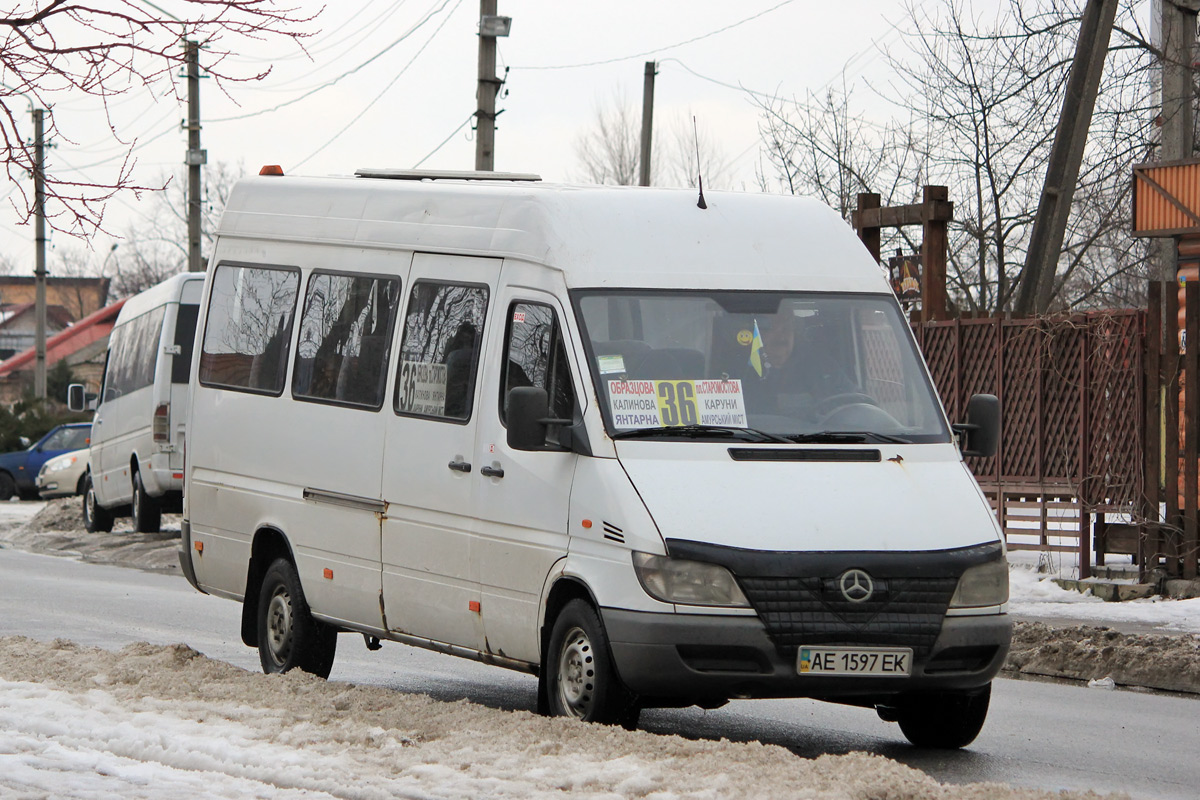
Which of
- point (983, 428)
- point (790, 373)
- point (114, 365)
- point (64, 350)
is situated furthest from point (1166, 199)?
point (64, 350)

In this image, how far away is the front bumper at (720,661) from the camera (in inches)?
272

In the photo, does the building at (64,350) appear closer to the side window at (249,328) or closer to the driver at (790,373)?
the side window at (249,328)

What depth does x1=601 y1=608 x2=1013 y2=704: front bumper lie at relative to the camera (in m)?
6.91

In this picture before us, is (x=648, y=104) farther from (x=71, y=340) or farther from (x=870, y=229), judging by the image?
(x=71, y=340)

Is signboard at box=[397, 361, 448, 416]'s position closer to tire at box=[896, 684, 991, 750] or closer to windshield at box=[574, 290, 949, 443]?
windshield at box=[574, 290, 949, 443]

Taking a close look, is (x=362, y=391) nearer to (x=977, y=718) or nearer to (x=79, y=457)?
(x=977, y=718)

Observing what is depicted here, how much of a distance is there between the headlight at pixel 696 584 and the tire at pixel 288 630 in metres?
3.10

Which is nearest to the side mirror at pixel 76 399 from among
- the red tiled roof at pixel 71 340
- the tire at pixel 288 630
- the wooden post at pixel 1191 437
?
the tire at pixel 288 630

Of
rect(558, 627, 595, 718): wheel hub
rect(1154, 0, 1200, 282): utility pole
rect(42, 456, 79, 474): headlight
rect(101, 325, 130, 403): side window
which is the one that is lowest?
rect(558, 627, 595, 718): wheel hub

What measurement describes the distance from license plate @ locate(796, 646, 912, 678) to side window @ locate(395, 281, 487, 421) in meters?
2.12

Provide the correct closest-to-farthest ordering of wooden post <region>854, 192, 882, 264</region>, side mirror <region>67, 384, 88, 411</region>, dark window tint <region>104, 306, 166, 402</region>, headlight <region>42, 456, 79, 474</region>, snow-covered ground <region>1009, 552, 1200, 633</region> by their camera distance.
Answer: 1. snow-covered ground <region>1009, 552, 1200, 633</region>
2. wooden post <region>854, 192, 882, 264</region>
3. dark window tint <region>104, 306, 166, 402</region>
4. side mirror <region>67, 384, 88, 411</region>
5. headlight <region>42, 456, 79, 474</region>

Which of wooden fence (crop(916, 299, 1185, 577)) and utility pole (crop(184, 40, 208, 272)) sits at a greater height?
utility pole (crop(184, 40, 208, 272))

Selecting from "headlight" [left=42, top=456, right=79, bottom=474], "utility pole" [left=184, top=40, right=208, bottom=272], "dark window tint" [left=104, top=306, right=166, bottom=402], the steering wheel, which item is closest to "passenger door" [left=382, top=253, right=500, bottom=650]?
the steering wheel

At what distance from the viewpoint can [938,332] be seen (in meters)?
17.4
